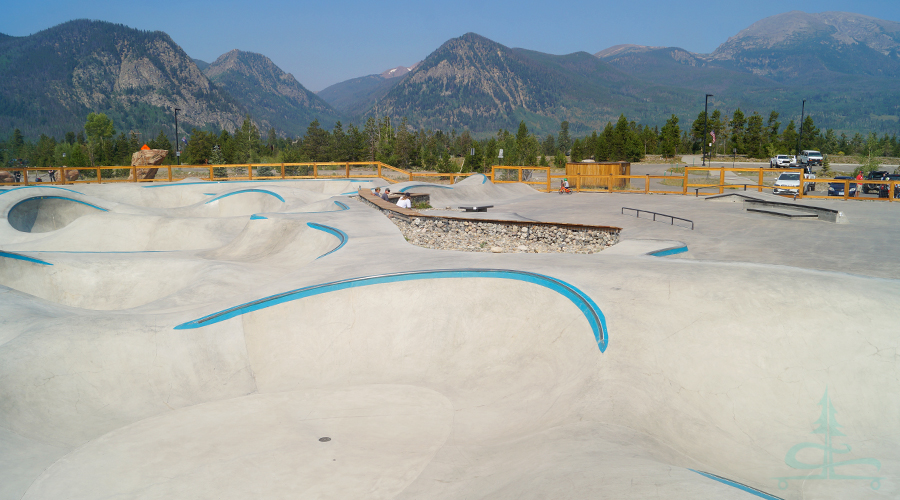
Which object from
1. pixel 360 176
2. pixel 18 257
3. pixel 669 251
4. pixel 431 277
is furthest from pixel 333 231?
pixel 360 176

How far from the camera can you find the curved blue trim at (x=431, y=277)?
7.09m

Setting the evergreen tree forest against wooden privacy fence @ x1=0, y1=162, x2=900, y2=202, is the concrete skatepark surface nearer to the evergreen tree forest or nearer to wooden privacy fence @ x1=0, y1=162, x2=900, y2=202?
wooden privacy fence @ x1=0, y1=162, x2=900, y2=202

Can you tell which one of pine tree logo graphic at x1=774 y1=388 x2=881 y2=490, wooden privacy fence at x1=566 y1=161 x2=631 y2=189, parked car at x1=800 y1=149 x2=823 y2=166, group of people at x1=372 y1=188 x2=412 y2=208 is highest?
parked car at x1=800 y1=149 x2=823 y2=166

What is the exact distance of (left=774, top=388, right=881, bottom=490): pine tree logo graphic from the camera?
4.49 metres

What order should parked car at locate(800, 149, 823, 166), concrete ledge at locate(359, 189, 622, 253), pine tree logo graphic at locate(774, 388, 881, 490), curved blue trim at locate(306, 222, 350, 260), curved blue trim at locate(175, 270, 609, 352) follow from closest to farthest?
pine tree logo graphic at locate(774, 388, 881, 490) < curved blue trim at locate(175, 270, 609, 352) < curved blue trim at locate(306, 222, 350, 260) < concrete ledge at locate(359, 189, 622, 253) < parked car at locate(800, 149, 823, 166)

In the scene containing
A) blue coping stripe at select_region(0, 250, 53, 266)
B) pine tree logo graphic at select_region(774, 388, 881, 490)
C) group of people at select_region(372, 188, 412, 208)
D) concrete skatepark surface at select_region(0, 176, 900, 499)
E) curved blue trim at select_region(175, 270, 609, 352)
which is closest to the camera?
pine tree logo graphic at select_region(774, 388, 881, 490)

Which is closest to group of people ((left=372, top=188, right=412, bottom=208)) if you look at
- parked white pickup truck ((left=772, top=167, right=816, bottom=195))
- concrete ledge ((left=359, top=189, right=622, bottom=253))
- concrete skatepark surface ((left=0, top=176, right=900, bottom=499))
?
concrete ledge ((left=359, top=189, right=622, bottom=253))

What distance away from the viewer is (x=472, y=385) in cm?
692

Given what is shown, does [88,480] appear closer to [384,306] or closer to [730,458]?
[384,306]

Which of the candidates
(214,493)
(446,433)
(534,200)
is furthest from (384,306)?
(534,200)

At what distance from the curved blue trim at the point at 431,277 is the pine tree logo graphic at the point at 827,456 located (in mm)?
2316

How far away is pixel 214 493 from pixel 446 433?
245 centimetres

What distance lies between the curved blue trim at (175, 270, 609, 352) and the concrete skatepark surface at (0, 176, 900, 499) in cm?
4

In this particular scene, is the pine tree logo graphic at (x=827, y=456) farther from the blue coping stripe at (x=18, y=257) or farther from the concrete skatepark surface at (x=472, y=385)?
the blue coping stripe at (x=18, y=257)
